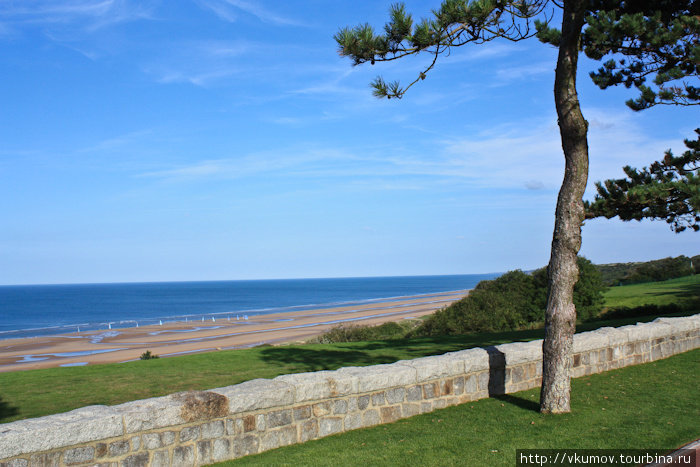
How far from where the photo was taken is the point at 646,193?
10.3 metres

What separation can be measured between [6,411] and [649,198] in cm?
1177

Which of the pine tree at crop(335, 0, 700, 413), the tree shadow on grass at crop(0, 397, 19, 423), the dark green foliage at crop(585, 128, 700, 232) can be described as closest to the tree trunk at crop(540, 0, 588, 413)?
the pine tree at crop(335, 0, 700, 413)

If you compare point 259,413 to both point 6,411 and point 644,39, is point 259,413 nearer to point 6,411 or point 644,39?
point 6,411

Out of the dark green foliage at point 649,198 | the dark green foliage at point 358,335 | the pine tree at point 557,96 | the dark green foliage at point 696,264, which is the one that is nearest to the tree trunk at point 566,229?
the pine tree at point 557,96

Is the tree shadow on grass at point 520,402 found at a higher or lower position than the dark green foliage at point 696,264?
lower

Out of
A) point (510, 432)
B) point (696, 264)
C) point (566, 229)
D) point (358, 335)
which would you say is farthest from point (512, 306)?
point (696, 264)

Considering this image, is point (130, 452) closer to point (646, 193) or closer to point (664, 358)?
point (646, 193)

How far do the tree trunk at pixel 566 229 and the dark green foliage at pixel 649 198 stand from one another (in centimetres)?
356

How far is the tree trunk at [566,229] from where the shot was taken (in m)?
7.16

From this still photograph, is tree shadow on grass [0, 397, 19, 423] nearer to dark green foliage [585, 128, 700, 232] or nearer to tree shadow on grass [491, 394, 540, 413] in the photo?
tree shadow on grass [491, 394, 540, 413]

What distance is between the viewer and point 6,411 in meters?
8.20

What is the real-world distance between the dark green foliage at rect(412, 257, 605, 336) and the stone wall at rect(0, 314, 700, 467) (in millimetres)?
13819

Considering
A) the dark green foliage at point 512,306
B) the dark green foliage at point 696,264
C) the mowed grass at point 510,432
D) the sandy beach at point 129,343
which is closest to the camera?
the mowed grass at point 510,432

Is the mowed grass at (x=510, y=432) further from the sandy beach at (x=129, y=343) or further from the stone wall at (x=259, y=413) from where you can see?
the sandy beach at (x=129, y=343)
